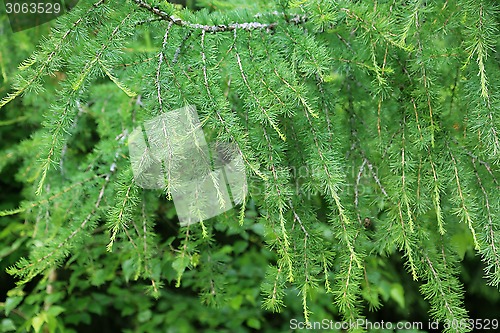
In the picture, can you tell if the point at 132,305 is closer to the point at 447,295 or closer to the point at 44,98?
the point at 44,98

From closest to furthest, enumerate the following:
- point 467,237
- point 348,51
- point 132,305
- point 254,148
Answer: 1. point 254,148
2. point 348,51
3. point 467,237
4. point 132,305

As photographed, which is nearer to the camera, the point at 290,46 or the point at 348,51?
the point at 290,46

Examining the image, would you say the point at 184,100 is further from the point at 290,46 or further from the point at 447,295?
the point at 447,295

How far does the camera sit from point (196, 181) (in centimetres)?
115

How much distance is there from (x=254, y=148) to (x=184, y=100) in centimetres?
21

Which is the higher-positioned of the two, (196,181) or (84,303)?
(196,181)

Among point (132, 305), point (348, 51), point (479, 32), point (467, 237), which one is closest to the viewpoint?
point (479, 32)

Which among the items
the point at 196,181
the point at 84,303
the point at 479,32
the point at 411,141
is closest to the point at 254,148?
the point at 196,181

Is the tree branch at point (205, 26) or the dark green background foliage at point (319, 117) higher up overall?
the tree branch at point (205, 26)

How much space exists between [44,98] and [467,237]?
6.01 ft

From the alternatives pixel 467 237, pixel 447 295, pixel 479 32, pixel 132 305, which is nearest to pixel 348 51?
pixel 479 32

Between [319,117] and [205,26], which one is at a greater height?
[205,26]

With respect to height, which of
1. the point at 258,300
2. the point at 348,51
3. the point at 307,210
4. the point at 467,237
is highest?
the point at 348,51

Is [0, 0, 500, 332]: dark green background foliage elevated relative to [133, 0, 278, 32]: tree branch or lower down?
lower down
